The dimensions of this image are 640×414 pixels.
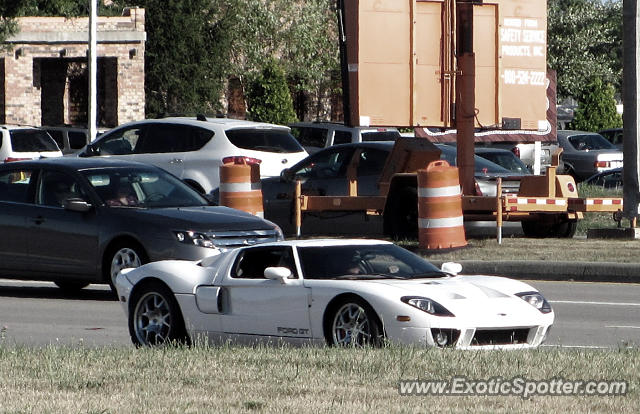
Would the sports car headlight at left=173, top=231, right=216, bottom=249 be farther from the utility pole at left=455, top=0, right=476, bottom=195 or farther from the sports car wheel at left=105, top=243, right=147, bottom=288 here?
the utility pole at left=455, top=0, right=476, bottom=195

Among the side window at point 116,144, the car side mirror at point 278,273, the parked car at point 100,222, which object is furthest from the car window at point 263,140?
the car side mirror at point 278,273

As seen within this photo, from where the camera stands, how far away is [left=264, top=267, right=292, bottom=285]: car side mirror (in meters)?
10.3

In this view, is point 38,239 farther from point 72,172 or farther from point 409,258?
point 409,258

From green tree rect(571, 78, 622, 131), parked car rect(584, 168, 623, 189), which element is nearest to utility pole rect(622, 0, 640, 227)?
parked car rect(584, 168, 623, 189)

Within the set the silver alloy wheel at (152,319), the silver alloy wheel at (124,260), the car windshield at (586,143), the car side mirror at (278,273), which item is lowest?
the silver alloy wheel at (152,319)

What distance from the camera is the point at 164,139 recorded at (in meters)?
22.2

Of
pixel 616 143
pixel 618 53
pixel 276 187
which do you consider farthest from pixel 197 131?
pixel 618 53

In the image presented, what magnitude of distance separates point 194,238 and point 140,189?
155 centimetres

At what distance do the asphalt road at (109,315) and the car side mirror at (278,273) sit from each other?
5.23 feet

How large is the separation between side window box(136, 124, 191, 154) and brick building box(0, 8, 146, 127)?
1923 centimetres

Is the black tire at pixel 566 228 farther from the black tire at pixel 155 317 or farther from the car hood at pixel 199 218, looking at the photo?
the black tire at pixel 155 317

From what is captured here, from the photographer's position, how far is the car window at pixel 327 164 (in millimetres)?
21281

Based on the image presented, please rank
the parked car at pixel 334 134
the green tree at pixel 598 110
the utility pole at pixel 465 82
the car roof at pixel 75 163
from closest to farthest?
the car roof at pixel 75 163
the utility pole at pixel 465 82
the parked car at pixel 334 134
the green tree at pixel 598 110

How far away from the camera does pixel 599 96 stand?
49844mm
